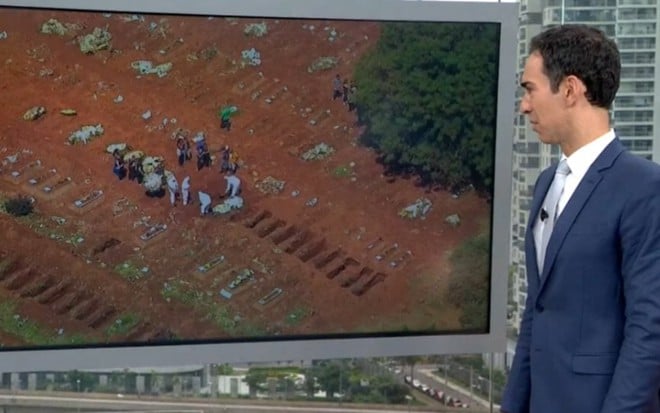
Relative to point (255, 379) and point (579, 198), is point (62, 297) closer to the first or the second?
point (255, 379)

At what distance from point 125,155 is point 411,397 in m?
1.20

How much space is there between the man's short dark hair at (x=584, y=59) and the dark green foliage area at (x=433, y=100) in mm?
1121

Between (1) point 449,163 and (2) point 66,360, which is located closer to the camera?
(2) point 66,360

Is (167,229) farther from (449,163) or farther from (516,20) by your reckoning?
(516,20)

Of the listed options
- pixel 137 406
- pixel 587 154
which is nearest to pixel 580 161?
pixel 587 154

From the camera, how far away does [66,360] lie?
2.70m

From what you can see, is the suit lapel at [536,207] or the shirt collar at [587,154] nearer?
the shirt collar at [587,154]

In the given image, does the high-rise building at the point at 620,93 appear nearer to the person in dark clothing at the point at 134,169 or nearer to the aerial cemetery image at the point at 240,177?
the aerial cemetery image at the point at 240,177

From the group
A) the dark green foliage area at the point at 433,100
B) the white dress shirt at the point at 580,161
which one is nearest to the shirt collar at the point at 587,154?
the white dress shirt at the point at 580,161

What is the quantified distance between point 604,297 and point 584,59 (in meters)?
0.41

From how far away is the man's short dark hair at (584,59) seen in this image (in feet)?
5.75

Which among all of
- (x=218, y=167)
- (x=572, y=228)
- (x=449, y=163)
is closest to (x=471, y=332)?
(x=449, y=163)

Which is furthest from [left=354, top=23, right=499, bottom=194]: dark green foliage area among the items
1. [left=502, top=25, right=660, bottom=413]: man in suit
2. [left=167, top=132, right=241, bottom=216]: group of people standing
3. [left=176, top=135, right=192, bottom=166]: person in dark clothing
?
[left=502, top=25, right=660, bottom=413]: man in suit

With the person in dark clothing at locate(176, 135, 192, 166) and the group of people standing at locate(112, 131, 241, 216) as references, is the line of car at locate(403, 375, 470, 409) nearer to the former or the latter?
the group of people standing at locate(112, 131, 241, 216)
